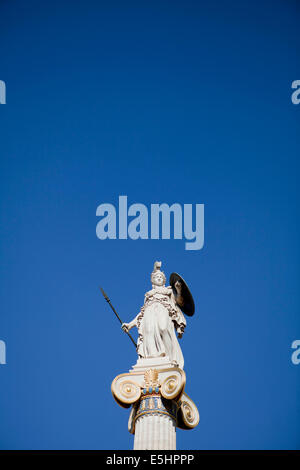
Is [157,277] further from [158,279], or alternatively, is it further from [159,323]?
[159,323]

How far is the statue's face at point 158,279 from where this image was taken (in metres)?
27.3

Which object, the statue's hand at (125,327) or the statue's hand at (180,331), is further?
the statue's hand at (125,327)

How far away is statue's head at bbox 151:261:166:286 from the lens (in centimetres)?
2735

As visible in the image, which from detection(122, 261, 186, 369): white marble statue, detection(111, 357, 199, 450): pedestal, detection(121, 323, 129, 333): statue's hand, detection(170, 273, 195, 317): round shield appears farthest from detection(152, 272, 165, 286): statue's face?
detection(111, 357, 199, 450): pedestal

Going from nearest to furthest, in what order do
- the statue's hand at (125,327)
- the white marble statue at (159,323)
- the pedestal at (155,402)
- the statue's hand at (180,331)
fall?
the pedestal at (155,402) < the white marble statue at (159,323) < the statue's hand at (180,331) < the statue's hand at (125,327)

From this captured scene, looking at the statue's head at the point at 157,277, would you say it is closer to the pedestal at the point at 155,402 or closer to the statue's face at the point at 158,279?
the statue's face at the point at 158,279

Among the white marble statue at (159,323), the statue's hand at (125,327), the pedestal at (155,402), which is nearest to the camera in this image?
the pedestal at (155,402)

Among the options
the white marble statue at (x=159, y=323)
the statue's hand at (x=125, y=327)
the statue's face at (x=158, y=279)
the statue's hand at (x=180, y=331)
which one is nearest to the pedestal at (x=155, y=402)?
the white marble statue at (x=159, y=323)

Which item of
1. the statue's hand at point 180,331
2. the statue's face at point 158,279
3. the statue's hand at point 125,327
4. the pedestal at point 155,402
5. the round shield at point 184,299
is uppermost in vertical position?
the statue's face at point 158,279

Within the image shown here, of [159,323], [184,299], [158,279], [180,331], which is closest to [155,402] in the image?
[159,323]

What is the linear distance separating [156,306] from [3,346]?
27.9 ft

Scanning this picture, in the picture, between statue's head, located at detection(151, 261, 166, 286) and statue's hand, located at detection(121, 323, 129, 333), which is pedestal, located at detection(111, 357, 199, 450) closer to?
statue's hand, located at detection(121, 323, 129, 333)

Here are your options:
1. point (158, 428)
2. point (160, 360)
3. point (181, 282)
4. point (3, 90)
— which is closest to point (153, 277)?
point (181, 282)
